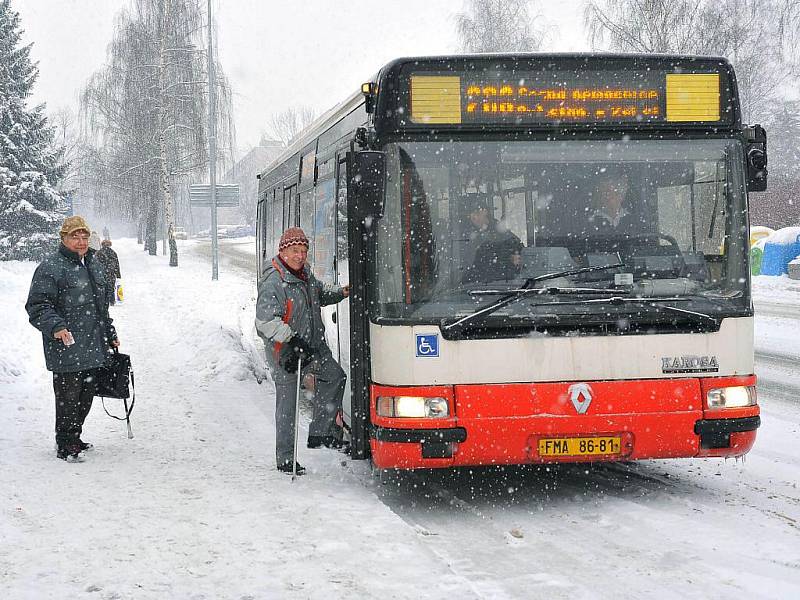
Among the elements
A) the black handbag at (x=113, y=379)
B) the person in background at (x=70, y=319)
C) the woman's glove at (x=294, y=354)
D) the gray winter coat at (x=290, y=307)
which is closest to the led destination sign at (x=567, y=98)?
the gray winter coat at (x=290, y=307)

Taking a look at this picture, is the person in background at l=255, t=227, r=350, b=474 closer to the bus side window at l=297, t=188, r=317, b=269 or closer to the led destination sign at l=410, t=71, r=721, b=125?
the bus side window at l=297, t=188, r=317, b=269

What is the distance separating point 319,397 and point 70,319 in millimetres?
2042

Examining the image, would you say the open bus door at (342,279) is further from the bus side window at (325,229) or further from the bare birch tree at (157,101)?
the bare birch tree at (157,101)

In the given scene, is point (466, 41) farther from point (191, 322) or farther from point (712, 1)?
point (191, 322)

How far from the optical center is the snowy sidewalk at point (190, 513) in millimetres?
4602

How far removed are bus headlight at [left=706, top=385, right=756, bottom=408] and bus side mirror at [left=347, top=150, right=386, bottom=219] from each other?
93.9 inches

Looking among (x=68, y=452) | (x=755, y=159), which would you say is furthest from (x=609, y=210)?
(x=68, y=452)

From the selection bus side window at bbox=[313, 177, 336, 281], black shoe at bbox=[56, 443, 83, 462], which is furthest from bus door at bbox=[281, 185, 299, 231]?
black shoe at bbox=[56, 443, 83, 462]

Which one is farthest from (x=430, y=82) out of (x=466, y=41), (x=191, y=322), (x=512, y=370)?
(x=466, y=41)

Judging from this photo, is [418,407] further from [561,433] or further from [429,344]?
[561,433]

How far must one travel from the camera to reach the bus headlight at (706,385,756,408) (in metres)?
6.06

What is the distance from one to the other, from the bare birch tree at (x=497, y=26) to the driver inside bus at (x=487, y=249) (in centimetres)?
3982

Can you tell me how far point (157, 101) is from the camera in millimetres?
40438

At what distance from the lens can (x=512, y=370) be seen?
19.4 feet
